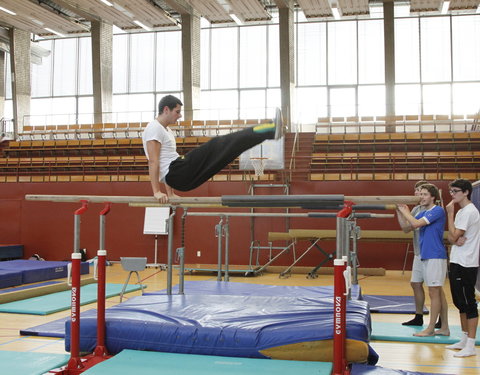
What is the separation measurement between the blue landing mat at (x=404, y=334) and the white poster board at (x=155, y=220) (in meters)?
8.41

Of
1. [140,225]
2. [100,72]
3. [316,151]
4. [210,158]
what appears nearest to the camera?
[210,158]

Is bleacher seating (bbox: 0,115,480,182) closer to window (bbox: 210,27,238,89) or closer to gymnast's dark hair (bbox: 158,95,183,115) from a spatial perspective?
window (bbox: 210,27,238,89)

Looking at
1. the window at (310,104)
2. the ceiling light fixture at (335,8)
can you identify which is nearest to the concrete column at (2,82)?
the window at (310,104)

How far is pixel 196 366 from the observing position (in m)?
3.86

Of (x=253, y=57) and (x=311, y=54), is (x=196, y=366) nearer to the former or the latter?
(x=311, y=54)

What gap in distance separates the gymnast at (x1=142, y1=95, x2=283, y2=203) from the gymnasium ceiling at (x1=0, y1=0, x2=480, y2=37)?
570 inches

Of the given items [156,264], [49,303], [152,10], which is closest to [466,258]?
[49,303]

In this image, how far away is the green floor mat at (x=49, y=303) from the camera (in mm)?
7281

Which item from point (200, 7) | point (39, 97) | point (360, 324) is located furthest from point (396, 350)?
point (39, 97)

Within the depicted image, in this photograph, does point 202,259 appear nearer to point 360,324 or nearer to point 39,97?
point 360,324

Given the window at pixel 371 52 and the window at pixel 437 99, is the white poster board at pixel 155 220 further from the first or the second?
the window at pixel 437 99

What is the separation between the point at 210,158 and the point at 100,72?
16765mm

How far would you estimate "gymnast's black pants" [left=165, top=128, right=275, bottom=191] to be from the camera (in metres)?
3.95

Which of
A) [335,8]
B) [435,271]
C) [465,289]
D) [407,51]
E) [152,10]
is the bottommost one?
[465,289]
